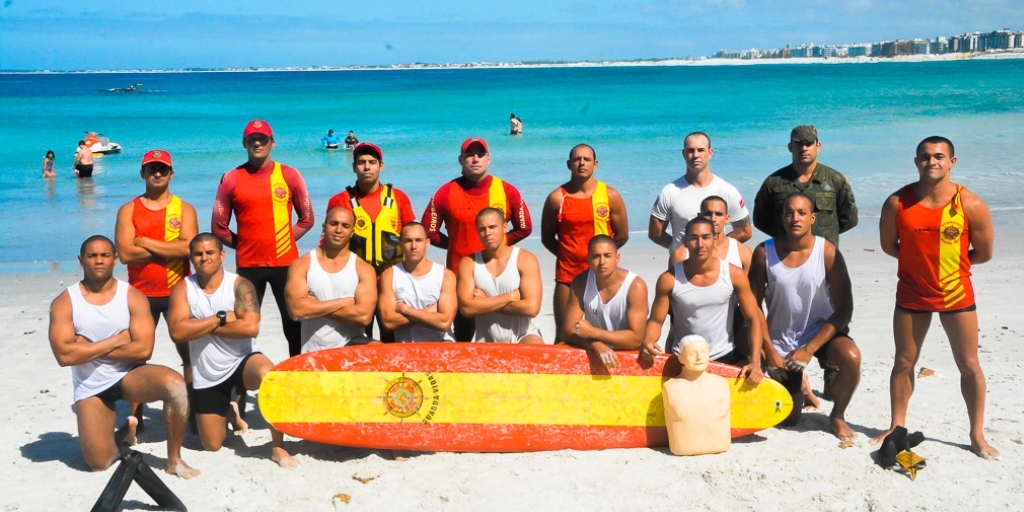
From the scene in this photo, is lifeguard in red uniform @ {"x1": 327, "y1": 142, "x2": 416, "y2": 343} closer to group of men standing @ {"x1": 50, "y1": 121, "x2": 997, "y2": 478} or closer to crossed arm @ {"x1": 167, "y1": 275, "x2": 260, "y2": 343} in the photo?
group of men standing @ {"x1": 50, "y1": 121, "x2": 997, "y2": 478}

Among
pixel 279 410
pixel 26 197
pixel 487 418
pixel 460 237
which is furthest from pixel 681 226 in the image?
pixel 26 197

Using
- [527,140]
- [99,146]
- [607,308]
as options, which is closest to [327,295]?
[607,308]

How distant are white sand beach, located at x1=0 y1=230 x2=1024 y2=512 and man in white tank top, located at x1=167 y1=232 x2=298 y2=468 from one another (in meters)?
0.24

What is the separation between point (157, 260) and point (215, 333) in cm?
79

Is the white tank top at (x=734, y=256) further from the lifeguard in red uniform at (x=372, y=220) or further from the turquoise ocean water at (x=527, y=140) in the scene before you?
the turquoise ocean water at (x=527, y=140)

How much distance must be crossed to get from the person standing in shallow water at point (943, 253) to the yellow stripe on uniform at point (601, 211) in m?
1.73

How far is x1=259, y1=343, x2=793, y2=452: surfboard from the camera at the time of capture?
5.32 meters

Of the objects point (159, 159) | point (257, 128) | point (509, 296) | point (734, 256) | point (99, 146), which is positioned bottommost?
point (509, 296)

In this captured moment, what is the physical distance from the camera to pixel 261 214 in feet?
19.9

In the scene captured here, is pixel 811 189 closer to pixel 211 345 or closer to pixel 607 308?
pixel 607 308

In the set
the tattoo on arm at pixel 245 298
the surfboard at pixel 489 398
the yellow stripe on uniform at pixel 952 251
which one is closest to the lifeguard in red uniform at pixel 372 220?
the surfboard at pixel 489 398

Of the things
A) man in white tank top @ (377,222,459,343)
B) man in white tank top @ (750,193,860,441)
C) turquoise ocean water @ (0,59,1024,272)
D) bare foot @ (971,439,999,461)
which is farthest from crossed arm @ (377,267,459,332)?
turquoise ocean water @ (0,59,1024,272)

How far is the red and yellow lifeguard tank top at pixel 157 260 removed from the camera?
5746 mm

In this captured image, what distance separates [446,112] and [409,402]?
43093mm
